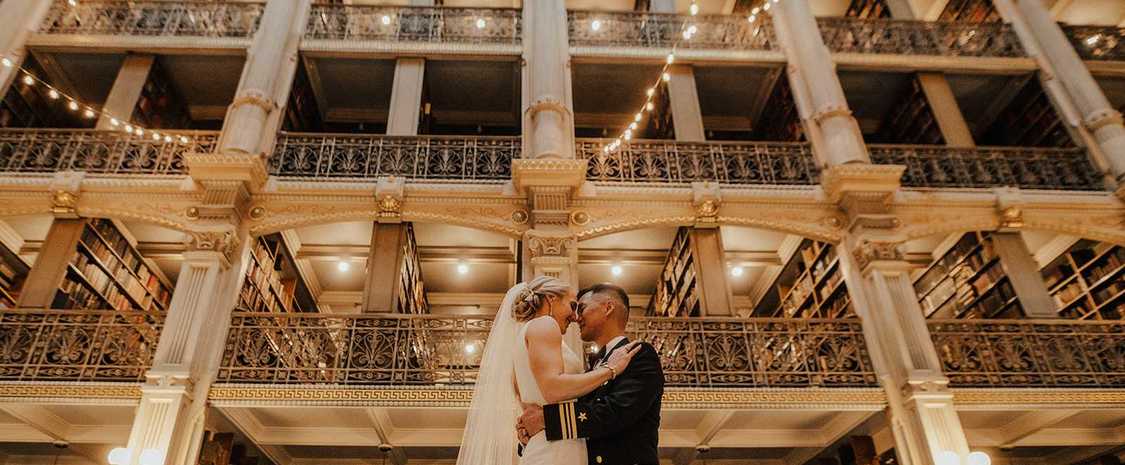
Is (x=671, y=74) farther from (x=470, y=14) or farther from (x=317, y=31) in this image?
(x=317, y=31)

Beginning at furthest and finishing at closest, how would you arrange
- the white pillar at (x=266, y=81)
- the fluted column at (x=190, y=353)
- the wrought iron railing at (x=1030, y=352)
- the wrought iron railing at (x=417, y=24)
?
1. the wrought iron railing at (x=417, y=24)
2. the white pillar at (x=266, y=81)
3. the wrought iron railing at (x=1030, y=352)
4. the fluted column at (x=190, y=353)

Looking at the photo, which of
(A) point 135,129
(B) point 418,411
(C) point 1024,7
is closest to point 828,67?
(C) point 1024,7

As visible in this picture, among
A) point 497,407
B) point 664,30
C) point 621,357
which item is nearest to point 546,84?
point 664,30

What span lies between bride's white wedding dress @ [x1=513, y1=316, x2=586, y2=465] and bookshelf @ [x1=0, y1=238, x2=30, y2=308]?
283 inches

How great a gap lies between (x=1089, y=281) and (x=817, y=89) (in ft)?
12.1

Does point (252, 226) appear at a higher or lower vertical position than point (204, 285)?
higher

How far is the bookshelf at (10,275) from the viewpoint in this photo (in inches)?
271

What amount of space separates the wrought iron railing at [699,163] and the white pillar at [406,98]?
1964mm

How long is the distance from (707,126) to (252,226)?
240 inches

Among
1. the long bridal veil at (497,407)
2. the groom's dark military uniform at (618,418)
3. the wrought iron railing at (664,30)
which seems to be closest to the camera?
the groom's dark military uniform at (618,418)

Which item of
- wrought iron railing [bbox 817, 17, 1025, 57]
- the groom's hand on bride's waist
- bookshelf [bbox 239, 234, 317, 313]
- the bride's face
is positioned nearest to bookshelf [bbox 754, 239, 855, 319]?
wrought iron railing [bbox 817, 17, 1025, 57]

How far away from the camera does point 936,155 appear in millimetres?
7645

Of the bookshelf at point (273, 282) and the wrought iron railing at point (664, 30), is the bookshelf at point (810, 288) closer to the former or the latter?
the wrought iron railing at point (664, 30)

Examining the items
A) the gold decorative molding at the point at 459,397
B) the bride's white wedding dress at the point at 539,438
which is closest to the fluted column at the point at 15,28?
the gold decorative molding at the point at 459,397
